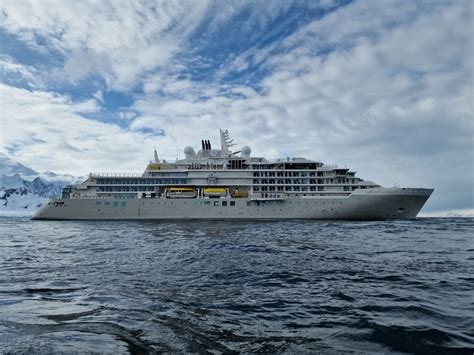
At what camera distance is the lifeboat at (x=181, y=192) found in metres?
51.3

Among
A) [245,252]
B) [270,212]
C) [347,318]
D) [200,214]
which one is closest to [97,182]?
[200,214]

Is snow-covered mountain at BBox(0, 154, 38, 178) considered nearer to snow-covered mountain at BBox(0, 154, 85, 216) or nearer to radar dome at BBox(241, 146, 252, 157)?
snow-covered mountain at BBox(0, 154, 85, 216)

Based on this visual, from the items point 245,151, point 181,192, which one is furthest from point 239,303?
point 245,151

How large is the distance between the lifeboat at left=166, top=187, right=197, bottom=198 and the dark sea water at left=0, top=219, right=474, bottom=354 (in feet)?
120

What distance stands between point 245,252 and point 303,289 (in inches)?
264

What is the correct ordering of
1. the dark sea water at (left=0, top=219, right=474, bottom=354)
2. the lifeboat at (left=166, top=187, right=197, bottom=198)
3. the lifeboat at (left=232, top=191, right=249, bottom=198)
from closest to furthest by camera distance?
the dark sea water at (left=0, top=219, right=474, bottom=354)
the lifeboat at (left=166, top=187, right=197, bottom=198)
the lifeboat at (left=232, top=191, right=249, bottom=198)

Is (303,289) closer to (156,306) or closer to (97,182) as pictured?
(156,306)

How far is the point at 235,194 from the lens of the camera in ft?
171

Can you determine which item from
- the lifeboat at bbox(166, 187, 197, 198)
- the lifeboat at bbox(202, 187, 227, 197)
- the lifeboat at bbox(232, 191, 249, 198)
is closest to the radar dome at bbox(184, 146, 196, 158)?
the lifeboat at bbox(166, 187, 197, 198)

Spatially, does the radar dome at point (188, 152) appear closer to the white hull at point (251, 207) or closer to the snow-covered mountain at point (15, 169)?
the white hull at point (251, 207)

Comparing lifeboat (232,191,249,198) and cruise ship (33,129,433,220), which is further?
lifeboat (232,191,249,198)

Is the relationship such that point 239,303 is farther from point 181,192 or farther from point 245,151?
point 245,151

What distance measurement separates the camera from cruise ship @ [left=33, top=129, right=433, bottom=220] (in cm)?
4847

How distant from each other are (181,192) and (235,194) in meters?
9.25
